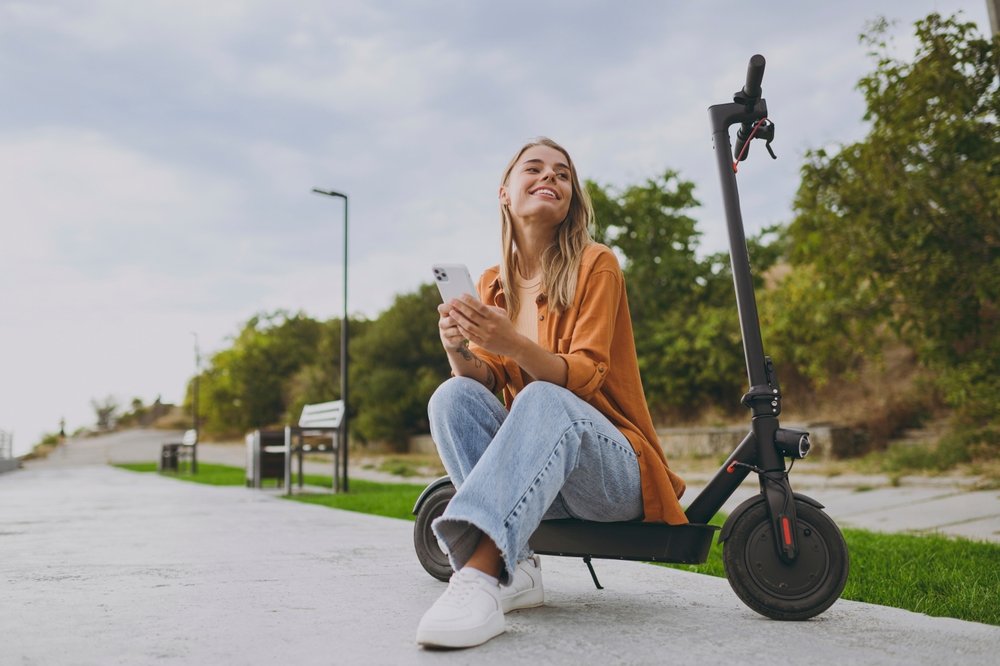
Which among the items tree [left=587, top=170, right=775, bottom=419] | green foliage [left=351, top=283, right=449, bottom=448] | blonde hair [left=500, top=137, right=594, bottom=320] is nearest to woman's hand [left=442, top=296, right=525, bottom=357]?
blonde hair [left=500, top=137, right=594, bottom=320]

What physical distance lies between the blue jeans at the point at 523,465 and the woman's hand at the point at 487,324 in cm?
11

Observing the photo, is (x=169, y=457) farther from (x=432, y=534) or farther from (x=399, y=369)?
(x=432, y=534)

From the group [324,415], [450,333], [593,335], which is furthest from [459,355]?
[324,415]

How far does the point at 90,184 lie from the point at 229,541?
14.9 metres

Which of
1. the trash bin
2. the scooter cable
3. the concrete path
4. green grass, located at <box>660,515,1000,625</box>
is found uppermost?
the scooter cable

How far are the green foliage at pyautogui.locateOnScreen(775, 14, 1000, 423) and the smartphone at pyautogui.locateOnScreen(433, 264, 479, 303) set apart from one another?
238 inches

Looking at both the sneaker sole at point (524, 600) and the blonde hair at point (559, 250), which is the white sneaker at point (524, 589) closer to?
the sneaker sole at point (524, 600)

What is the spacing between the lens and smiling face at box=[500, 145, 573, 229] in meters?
2.20

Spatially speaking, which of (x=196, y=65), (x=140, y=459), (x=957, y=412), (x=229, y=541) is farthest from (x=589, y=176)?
(x=140, y=459)

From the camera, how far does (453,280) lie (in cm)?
184

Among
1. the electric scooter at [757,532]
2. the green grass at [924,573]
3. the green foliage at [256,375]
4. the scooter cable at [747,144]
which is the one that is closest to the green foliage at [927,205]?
the green grass at [924,573]

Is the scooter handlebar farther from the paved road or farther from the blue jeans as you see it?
the paved road

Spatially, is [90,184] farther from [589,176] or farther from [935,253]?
[935,253]

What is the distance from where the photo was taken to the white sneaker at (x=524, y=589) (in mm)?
2000
